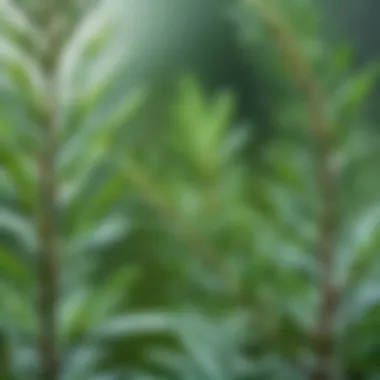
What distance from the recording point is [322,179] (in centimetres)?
32

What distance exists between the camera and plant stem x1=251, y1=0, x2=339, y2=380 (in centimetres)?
31

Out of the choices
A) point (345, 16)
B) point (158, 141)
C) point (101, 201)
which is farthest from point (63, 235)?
point (345, 16)

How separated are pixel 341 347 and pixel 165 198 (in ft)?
0.27

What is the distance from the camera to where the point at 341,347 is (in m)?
0.32

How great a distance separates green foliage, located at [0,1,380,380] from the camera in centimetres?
29

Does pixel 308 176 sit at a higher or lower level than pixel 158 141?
lower

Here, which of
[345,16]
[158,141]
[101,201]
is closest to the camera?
[101,201]

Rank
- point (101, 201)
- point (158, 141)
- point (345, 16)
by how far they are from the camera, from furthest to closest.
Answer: point (345, 16) → point (158, 141) → point (101, 201)

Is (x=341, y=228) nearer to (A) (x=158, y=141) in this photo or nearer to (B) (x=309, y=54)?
(B) (x=309, y=54)

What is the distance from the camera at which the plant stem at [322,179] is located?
314 mm

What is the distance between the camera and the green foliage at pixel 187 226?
0.95 ft

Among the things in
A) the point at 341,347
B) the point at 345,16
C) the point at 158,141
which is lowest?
the point at 341,347

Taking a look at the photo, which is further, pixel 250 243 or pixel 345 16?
pixel 345 16

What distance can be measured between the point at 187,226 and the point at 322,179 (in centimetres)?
5
